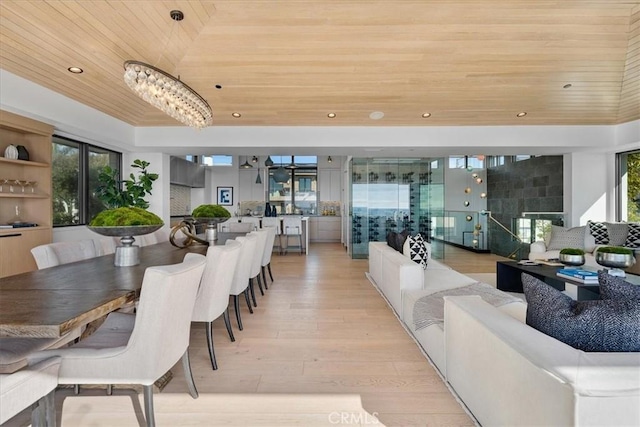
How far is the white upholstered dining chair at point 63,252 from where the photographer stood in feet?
7.33

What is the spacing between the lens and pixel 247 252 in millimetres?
2846

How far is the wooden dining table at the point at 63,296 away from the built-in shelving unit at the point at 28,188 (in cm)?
213

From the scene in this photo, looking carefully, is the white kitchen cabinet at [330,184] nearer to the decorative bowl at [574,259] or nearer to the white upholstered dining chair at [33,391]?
the decorative bowl at [574,259]

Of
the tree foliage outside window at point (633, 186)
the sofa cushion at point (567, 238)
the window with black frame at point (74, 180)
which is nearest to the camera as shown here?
the window with black frame at point (74, 180)

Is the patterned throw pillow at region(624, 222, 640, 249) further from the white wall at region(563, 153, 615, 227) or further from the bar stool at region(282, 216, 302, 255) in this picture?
the bar stool at region(282, 216, 302, 255)

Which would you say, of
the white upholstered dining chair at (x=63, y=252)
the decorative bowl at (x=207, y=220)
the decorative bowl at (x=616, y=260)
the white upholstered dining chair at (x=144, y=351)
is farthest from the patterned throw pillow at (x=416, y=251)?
the white upholstered dining chair at (x=63, y=252)

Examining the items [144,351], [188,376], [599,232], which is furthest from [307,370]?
[599,232]

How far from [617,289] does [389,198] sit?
231 inches

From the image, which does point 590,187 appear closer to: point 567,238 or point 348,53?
point 567,238

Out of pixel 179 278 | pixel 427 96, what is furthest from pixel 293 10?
pixel 179 278

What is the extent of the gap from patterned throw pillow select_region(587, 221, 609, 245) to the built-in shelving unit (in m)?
8.14

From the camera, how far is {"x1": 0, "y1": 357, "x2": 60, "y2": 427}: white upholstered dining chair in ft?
3.32

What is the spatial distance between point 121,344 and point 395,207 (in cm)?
616

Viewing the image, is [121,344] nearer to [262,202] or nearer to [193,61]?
[193,61]
